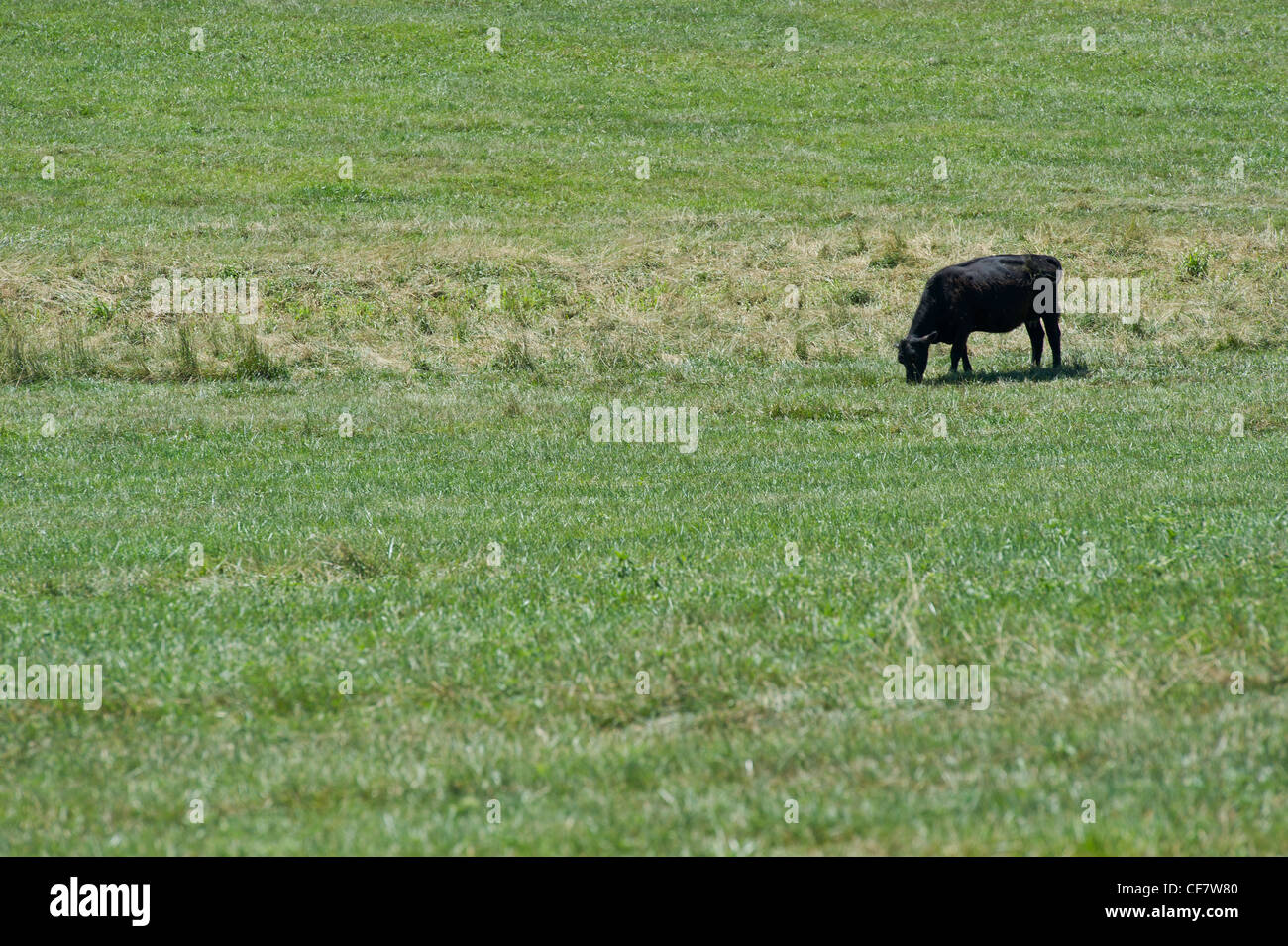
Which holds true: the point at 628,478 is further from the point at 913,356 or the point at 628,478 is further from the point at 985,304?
the point at 985,304

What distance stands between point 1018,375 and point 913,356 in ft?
6.79

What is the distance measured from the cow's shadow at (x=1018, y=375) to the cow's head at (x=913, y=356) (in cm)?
30

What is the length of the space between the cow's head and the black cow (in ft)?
0.09

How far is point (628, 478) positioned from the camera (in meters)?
14.7

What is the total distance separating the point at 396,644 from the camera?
8.07m

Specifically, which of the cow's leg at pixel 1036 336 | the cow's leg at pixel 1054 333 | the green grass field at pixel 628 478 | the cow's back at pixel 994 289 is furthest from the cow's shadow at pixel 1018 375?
the cow's back at pixel 994 289

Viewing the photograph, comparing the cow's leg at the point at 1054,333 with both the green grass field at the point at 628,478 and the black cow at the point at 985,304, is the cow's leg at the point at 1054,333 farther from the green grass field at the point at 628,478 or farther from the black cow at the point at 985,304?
the green grass field at the point at 628,478

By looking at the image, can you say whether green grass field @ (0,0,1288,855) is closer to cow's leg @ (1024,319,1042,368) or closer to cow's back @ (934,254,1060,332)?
cow's leg @ (1024,319,1042,368)

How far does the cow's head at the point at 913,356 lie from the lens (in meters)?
21.4

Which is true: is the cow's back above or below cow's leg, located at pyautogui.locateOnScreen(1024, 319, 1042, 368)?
above

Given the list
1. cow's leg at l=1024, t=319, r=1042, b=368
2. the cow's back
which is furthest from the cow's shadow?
the cow's back

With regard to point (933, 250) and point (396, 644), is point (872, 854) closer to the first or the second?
point (396, 644)

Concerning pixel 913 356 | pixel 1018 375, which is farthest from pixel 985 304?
pixel 913 356

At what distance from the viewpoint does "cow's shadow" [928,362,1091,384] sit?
21625 mm
